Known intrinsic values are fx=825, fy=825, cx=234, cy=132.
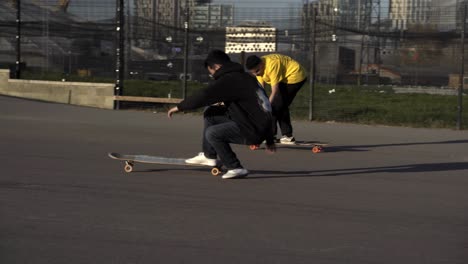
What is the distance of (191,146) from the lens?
13.0 m

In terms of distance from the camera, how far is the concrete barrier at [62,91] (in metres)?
19.0

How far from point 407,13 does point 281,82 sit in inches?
281

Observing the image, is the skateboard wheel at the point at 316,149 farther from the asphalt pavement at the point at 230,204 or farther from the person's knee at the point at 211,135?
the person's knee at the point at 211,135

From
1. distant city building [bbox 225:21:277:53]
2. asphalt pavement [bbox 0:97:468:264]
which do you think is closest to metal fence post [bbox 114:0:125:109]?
distant city building [bbox 225:21:277:53]

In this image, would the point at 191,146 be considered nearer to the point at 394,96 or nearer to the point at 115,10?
the point at 115,10

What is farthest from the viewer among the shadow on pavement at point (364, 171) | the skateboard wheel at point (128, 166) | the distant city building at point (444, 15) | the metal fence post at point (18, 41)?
the metal fence post at point (18, 41)

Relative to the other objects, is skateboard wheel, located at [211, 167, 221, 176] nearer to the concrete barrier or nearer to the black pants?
the black pants

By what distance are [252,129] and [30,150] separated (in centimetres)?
381

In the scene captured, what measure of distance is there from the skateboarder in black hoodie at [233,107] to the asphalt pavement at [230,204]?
1.45ft

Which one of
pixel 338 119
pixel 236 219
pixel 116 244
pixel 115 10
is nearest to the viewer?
pixel 116 244

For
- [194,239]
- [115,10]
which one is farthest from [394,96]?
[194,239]

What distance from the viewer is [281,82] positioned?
40.9 feet

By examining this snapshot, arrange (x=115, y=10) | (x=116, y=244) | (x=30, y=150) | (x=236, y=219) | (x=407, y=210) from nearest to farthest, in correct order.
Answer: (x=116, y=244)
(x=236, y=219)
(x=407, y=210)
(x=30, y=150)
(x=115, y=10)

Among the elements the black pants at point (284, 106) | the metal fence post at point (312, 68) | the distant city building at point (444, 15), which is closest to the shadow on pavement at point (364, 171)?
the black pants at point (284, 106)
